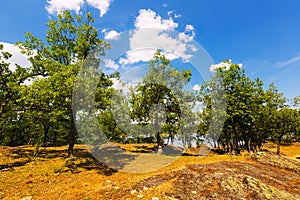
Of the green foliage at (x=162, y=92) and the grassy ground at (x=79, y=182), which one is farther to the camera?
the green foliage at (x=162, y=92)

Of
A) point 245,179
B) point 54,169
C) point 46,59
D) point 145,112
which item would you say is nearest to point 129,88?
point 145,112

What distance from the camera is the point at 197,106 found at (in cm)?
3828

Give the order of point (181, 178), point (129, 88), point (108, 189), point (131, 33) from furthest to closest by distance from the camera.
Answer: point (129, 88) → point (131, 33) → point (181, 178) → point (108, 189)

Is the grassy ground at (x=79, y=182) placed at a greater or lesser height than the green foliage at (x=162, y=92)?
lesser

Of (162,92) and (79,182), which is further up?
(162,92)

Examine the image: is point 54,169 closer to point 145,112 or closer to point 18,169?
point 18,169

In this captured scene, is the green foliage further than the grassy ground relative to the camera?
Yes

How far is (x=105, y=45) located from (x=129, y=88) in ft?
36.7

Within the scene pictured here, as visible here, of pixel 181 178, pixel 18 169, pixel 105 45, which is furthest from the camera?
pixel 105 45

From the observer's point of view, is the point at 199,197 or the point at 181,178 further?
the point at 181,178

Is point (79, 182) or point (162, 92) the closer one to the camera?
point (79, 182)

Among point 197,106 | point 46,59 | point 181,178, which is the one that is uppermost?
point 46,59

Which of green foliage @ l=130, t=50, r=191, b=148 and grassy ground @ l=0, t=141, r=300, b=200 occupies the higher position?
green foliage @ l=130, t=50, r=191, b=148

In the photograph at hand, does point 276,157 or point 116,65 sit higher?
point 116,65
